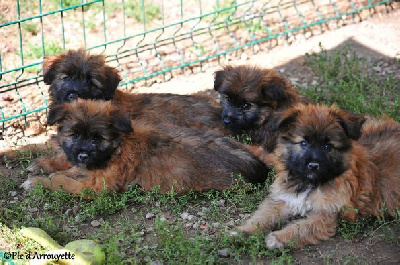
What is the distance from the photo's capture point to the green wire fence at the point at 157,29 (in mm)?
9273

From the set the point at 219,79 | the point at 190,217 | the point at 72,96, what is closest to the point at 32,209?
the point at 72,96

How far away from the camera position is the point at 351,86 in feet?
28.4

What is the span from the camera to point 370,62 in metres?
9.36

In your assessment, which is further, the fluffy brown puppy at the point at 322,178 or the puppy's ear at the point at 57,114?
the puppy's ear at the point at 57,114

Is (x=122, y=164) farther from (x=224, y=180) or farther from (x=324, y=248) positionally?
(x=324, y=248)

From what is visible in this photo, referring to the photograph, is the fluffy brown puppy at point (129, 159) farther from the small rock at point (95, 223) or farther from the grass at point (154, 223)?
the small rock at point (95, 223)

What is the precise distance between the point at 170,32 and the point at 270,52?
1481 mm

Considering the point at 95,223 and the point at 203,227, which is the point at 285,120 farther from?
the point at 95,223

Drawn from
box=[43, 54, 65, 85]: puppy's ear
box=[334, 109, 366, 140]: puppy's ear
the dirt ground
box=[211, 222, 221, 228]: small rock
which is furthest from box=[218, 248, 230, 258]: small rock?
box=[43, 54, 65, 85]: puppy's ear

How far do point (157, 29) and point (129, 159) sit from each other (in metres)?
2.81

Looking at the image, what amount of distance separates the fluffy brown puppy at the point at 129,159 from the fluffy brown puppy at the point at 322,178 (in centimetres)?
63

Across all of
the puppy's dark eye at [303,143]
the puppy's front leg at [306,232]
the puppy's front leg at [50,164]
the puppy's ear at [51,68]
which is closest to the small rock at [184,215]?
the puppy's front leg at [306,232]

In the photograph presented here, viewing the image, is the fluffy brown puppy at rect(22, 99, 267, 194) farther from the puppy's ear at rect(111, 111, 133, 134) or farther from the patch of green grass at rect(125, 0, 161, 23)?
the patch of green grass at rect(125, 0, 161, 23)

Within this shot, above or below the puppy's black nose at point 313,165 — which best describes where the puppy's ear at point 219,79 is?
above
